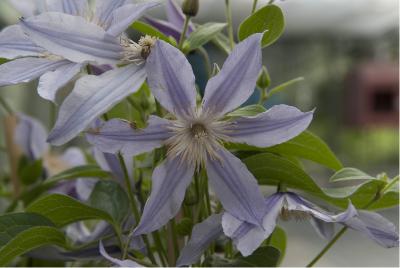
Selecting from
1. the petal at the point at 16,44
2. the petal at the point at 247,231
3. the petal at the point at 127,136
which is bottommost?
the petal at the point at 247,231

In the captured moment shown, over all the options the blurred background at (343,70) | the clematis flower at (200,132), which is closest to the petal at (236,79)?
the clematis flower at (200,132)

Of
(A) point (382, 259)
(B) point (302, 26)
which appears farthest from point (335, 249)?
(B) point (302, 26)

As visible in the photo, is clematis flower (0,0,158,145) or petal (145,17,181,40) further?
petal (145,17,181,40)

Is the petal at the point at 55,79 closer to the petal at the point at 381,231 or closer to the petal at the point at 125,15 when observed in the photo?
the petal at the point at 125,15

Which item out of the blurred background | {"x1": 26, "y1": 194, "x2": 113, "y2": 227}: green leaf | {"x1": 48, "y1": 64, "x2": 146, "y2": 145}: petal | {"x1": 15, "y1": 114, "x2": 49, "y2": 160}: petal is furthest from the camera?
the blurred background

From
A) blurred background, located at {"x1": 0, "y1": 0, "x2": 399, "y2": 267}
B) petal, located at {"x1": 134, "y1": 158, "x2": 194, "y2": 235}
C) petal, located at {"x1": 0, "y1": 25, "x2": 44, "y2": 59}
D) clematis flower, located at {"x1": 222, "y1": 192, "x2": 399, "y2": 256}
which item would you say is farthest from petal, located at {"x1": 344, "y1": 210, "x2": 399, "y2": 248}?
blurred background, located at {"x1": 0, "y1": 0, "x2": 399, "y2": 267}

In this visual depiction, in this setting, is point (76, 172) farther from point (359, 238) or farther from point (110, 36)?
point (359, 238)

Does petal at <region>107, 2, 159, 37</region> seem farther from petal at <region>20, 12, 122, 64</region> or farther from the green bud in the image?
the green bud
